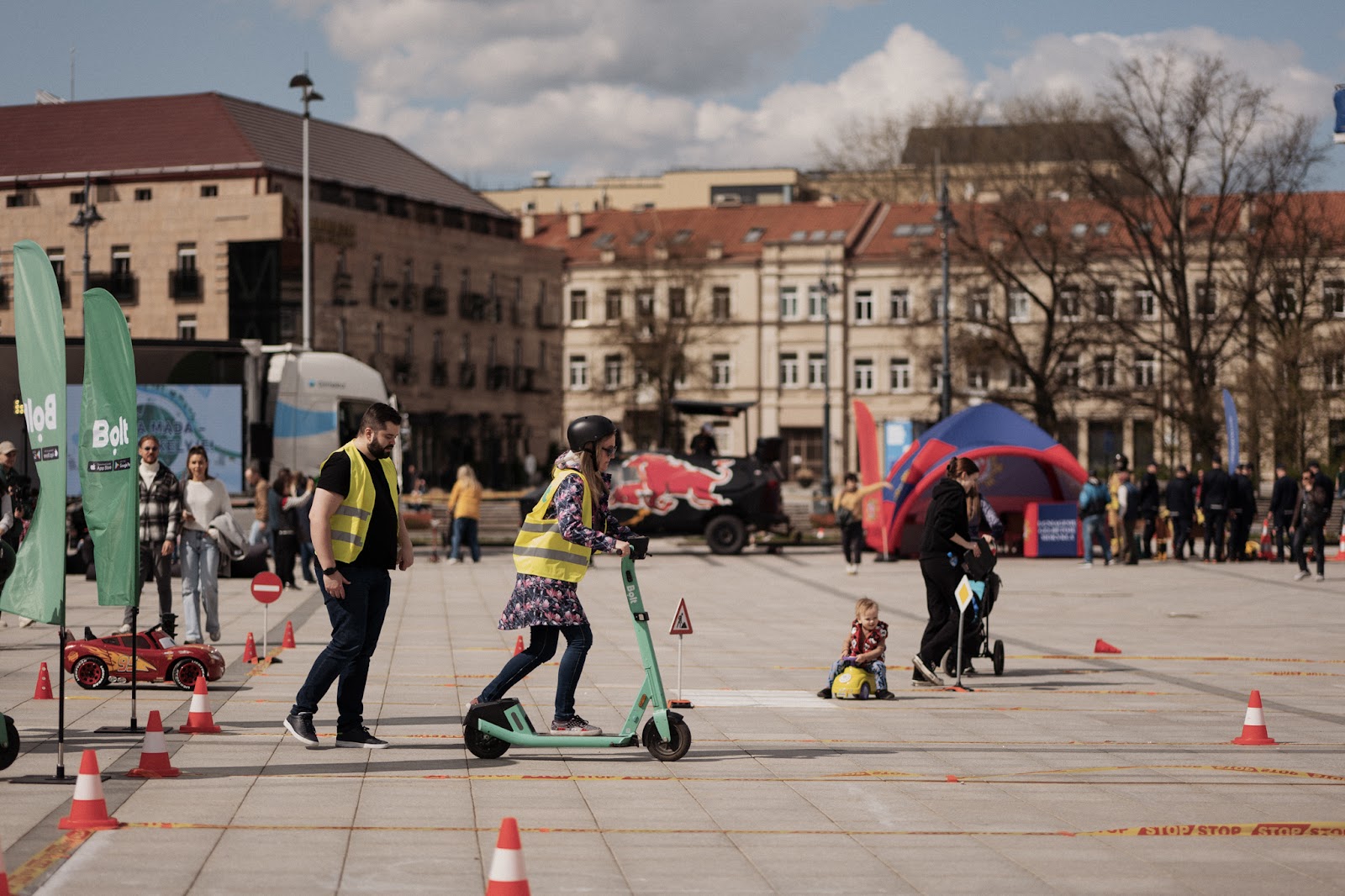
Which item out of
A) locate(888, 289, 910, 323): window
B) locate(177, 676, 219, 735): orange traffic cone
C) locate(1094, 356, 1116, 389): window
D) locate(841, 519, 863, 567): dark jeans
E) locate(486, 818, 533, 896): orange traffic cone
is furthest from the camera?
locate(888, 289, 910, 323): window

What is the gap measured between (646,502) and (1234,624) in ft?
51.1

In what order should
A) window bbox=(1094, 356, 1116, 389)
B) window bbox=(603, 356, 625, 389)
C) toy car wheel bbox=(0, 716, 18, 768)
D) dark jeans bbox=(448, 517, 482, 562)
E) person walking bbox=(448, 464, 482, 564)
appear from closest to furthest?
toy car wheel bbox=(0, 716, 18, 768)
person walking bbox=(448, 464, 482, 564)
dark jeans bbox=(448, 517, 482, 562)
window bbox=(1094, 356, 1116, 389)
window bbox=(603, 356, 625, 389)

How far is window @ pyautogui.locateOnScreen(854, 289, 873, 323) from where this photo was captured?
86.5 m

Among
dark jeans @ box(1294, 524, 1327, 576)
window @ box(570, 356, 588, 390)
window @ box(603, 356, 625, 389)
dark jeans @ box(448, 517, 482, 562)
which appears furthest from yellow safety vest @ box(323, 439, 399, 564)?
window @ box(570, 356, 588, 390)

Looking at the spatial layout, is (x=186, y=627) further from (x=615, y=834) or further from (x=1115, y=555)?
(x=1115, y=555)

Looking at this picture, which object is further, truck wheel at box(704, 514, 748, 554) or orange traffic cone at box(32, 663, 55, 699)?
truck wheel at box(704, 514, 748, 554)

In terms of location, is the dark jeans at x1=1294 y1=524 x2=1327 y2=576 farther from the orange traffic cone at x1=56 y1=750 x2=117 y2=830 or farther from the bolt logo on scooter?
the orange traffic cone at x1=56 y1=750 x2=117 y2=830

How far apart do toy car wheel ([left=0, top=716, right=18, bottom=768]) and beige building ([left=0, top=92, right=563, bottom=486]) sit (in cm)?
4308

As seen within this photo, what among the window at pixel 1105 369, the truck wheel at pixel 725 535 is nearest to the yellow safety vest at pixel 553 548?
the truck wheel at pixel 725 535

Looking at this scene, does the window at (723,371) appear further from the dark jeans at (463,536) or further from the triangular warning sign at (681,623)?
the triangular warning sign at (681,623)

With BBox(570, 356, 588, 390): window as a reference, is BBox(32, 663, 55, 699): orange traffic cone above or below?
below

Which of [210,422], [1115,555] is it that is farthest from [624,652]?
[1115,555]

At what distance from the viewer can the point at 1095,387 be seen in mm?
55156

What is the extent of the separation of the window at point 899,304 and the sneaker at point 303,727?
76205mm
